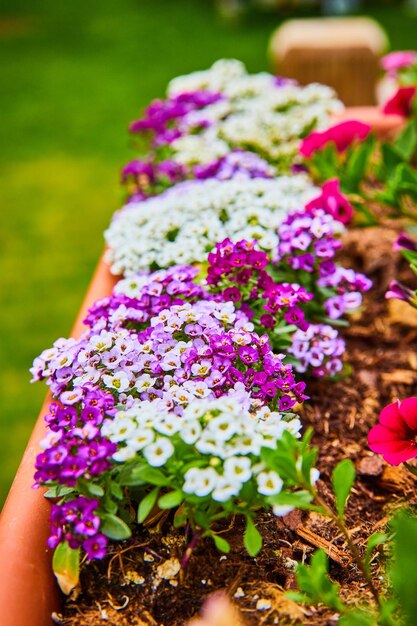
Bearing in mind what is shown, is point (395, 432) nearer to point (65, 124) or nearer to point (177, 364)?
point (177, 364)

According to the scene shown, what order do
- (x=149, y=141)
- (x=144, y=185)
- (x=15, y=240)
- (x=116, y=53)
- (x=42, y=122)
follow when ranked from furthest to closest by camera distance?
(x=116, y=53) < (x=42, y=122) < (x=15, y=240) < (x=149, y=141) < (x=144, y=185)

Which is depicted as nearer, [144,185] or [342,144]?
[342,144]

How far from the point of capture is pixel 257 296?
179 cm

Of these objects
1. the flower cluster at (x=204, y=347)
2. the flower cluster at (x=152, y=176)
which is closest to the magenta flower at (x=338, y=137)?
the flower cluster at (x=204, y=347)

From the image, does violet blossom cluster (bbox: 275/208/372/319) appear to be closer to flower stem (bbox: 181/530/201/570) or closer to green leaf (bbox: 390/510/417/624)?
flower stem (bbox: 181/530/201/570)

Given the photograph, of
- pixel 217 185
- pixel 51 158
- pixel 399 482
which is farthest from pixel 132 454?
pixel 51 158

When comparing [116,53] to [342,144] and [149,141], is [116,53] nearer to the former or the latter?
[149,141]

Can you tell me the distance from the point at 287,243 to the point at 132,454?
0.83 m

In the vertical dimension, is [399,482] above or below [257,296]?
below

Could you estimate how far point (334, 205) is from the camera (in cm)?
204

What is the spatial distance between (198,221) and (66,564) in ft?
3.50

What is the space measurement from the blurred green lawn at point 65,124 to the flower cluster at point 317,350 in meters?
1.23

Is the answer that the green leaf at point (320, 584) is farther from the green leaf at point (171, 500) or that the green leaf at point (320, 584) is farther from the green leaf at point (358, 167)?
the green leaf at point (358, 167)

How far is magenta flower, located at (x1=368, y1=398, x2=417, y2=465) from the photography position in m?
1.47
